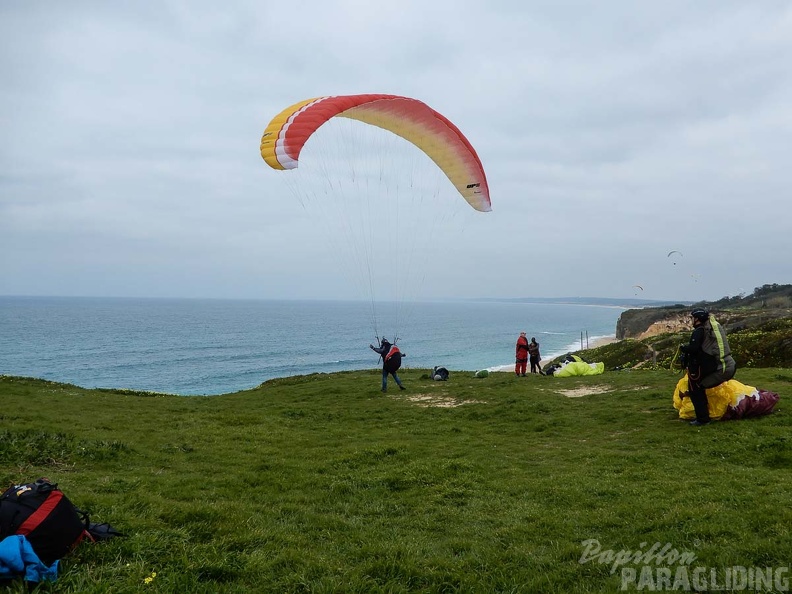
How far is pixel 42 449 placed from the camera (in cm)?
955

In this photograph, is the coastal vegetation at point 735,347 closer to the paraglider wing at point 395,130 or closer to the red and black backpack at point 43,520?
the paraglider wing at point 395,130

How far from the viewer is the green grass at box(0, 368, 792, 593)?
4867 millimetres

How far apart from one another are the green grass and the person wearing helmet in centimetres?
80

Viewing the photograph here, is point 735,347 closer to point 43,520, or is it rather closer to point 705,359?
point 705,359

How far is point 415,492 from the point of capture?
8.03 meters

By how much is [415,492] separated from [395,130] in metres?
13.2

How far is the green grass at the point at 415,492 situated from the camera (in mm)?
4867


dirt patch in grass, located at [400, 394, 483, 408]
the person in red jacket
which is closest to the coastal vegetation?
the person in red jacket

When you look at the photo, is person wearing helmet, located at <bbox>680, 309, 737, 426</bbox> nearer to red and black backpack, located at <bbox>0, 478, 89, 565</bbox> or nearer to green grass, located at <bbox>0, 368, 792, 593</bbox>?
green grass, located at <bbox>0, 368, 792, 593</bbox>

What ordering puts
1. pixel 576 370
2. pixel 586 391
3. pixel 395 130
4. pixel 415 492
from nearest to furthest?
1. pixel 415 492
2. pixel 395 130
3. pixel 586 391
4. pixel 576 370

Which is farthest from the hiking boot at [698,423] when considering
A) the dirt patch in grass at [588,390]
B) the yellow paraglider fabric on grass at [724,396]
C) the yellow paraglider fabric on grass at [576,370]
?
the yellow paraglider fabric on grass at [576,370]

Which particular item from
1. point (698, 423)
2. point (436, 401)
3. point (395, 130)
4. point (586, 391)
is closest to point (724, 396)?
point (698, 423)

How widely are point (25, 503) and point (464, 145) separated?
16.1 meters

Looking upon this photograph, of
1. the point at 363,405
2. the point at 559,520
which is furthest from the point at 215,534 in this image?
the point at 363,405
